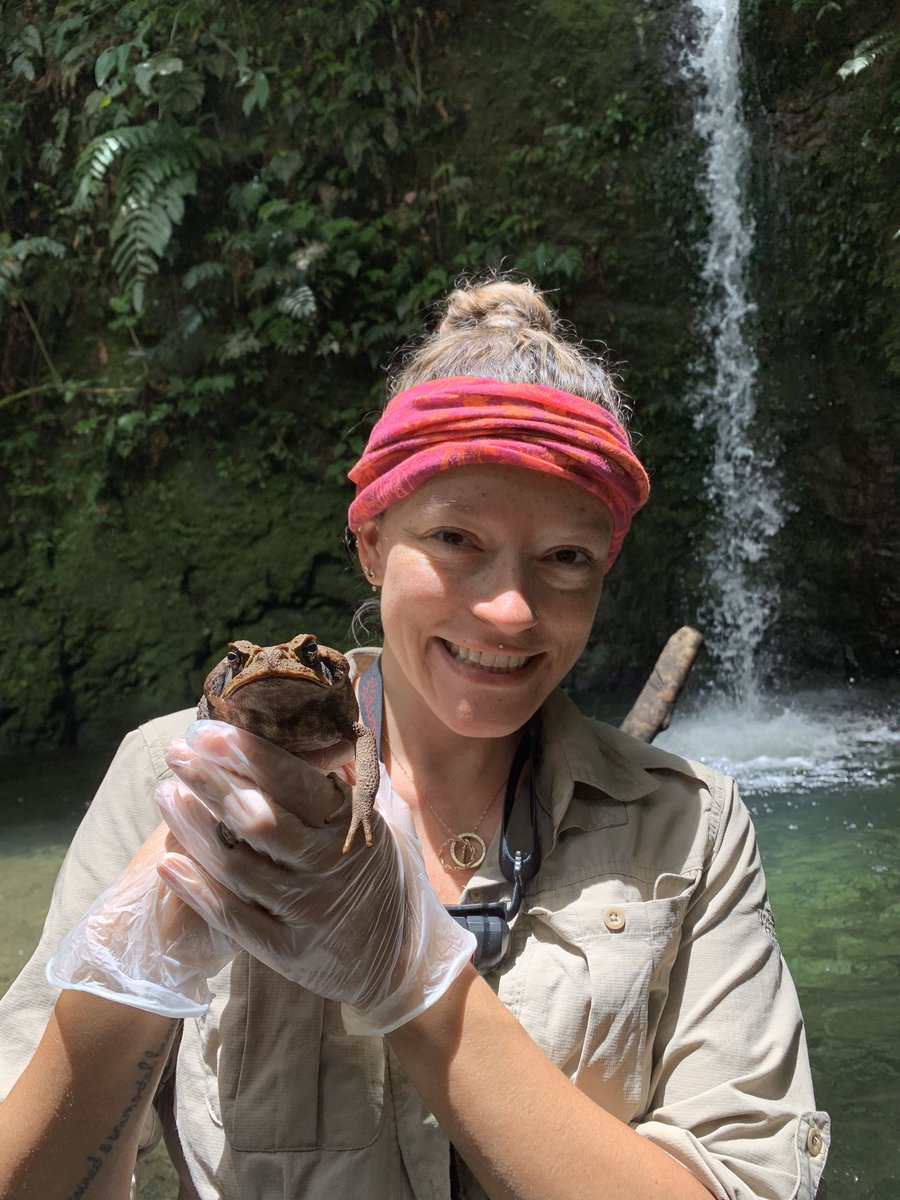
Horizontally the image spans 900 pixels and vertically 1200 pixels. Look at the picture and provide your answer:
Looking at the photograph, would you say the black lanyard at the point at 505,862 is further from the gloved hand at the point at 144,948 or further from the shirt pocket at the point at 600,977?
the gloved hand at the point at 144,948

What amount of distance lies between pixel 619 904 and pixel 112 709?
721 cm

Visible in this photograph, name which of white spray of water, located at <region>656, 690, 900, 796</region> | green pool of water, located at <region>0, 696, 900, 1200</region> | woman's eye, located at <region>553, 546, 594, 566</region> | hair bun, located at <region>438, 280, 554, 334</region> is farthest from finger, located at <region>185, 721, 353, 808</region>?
white spray of water, located at <region>656, 690, 900, 796</region>

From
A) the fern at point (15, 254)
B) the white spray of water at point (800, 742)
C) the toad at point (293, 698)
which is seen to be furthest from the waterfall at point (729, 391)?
the toad at point (293, 698)

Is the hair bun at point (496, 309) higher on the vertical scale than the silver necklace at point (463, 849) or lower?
higher

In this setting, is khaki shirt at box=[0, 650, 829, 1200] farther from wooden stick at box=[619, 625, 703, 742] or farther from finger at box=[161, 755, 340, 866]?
wooden stick at box=[619, 625, 703, 742]

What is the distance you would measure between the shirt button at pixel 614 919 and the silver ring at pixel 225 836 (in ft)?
2.17

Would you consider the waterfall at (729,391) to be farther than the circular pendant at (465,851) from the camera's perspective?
Yes

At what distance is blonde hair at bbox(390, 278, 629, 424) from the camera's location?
194cm

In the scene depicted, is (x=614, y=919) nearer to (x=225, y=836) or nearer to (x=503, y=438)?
(x=225, y=836)

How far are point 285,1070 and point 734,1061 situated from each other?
71cm

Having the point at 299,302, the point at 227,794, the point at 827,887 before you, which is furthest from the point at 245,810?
the point at 299,302

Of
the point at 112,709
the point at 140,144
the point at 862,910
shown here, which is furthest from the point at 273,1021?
the point at 140,144

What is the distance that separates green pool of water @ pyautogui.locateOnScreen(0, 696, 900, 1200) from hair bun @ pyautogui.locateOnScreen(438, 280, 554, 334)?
251 centimetres

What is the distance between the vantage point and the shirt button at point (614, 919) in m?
1.77
